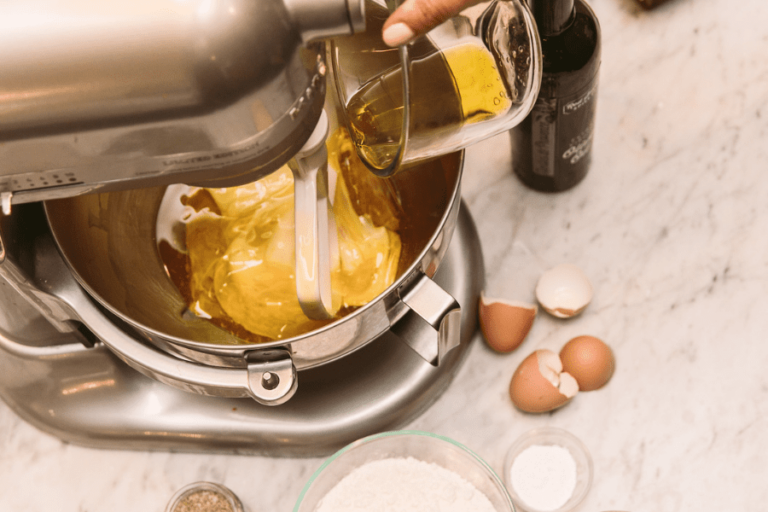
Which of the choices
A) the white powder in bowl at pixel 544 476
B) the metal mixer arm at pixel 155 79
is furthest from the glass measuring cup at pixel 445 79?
the white powder in bowl at pixel 544 476

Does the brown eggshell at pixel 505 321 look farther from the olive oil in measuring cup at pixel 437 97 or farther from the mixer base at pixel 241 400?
the olive oil in measuring cup at pixel 437 97

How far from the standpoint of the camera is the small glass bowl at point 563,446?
0.66 m

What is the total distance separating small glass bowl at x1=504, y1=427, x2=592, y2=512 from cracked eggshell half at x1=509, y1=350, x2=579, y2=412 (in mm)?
27

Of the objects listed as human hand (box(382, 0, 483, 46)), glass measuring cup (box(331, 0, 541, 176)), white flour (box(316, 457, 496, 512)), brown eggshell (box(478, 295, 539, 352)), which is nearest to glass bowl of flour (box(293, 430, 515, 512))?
white flour (box(316, 457, 496, 512))

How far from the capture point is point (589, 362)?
2.21 ft

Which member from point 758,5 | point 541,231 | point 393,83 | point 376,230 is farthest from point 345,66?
point 758,5

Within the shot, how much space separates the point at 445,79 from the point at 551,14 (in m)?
0.13

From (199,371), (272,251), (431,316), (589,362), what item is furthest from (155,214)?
(589,362)

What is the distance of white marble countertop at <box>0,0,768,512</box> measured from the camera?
26.7 inches

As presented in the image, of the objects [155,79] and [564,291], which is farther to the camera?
[564,291]

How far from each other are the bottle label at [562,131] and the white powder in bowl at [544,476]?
0.96 feet

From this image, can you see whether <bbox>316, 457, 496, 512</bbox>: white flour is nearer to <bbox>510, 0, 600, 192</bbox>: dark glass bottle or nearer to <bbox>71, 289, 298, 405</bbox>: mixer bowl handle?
<bbox>71, 289, 298, 405</bbox>: mixer bowl handle

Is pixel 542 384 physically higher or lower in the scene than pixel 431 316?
lower

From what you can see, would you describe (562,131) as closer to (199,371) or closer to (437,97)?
(437,97)
